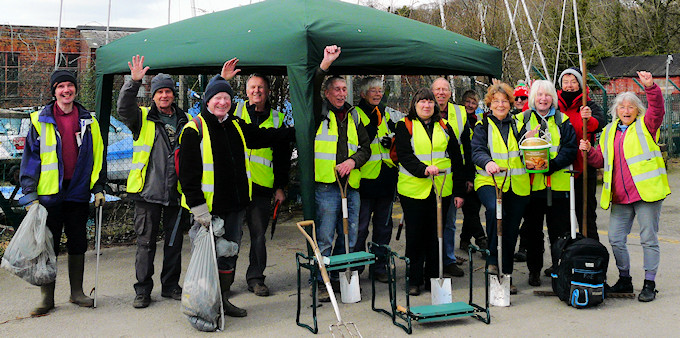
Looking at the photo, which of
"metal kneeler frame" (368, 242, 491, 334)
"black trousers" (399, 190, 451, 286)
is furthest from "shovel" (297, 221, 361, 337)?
"black trousers" (399, 190, 451, 286)

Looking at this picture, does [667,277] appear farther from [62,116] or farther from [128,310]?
[62,116]

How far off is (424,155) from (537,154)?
0.97 m

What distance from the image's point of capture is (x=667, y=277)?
6012mm

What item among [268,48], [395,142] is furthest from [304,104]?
[395,142]

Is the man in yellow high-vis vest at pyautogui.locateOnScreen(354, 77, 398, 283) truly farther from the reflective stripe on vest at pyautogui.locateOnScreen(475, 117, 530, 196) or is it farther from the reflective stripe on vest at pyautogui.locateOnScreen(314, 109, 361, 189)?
the reflective stripe on vest at pyautogui.locateOnScreen(475, 117, 530, 196)

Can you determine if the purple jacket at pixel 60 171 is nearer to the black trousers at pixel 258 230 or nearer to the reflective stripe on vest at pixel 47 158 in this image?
the reflective stripe on vest at pixel 47 158

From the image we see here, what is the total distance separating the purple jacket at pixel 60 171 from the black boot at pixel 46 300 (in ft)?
2.42

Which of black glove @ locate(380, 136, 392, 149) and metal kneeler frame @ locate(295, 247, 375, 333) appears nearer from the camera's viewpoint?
metal kneeler frame @ locate(295, 247, 375, 333)

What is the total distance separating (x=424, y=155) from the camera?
5.41 m

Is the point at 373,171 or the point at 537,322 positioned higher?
the point at 373,171

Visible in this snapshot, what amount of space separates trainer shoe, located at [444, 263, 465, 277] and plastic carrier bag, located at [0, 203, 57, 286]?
375 centimetres

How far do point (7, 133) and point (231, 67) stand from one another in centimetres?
411

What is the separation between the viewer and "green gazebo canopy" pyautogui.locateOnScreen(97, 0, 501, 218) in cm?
490

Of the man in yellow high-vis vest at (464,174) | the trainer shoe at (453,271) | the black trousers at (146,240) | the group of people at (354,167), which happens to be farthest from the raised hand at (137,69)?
the trainer shoe at (453,271)
